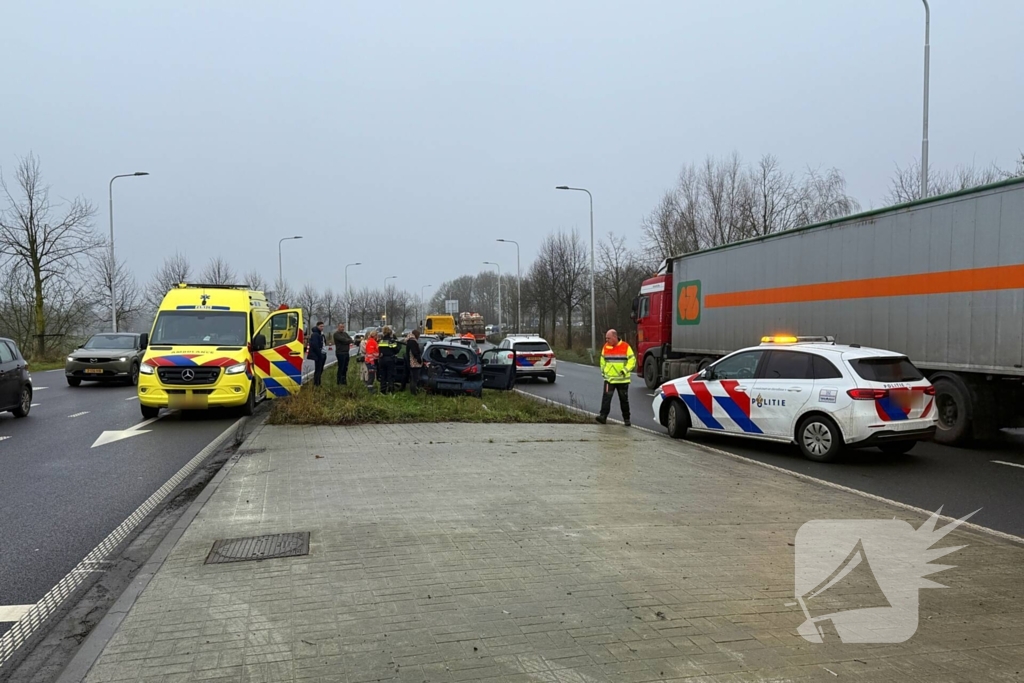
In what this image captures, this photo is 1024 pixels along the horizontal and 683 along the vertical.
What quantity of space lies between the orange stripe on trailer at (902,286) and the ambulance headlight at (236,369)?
10.8 m

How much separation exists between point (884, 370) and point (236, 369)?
10530 millimetres

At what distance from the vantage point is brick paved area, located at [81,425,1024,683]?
346 centimetres

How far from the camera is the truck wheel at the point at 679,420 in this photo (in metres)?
11.5

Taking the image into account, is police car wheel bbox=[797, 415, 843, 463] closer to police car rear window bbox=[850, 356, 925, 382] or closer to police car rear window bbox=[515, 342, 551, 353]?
police car rear window bbox=[850, 356, 925, 382]

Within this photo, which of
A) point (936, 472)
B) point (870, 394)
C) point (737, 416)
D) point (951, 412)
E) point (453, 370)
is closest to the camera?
point (936, 472)

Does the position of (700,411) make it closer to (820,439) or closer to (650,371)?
(820,439)

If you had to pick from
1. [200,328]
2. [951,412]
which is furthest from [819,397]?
[200,328]

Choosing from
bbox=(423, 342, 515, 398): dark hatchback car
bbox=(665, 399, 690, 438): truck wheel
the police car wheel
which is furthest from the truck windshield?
the police car wheel

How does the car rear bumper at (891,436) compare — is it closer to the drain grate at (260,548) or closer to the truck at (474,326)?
the drain grate at (260,548)

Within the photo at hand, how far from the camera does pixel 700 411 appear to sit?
442 inches

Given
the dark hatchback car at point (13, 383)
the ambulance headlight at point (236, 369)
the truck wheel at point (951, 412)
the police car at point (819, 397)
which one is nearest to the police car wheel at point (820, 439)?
the police car at point (819, 397)

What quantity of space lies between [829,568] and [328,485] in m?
4.72

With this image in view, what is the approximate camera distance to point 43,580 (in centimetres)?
490

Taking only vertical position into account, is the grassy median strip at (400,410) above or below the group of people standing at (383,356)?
below
